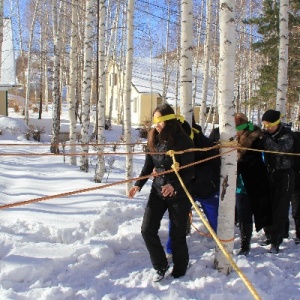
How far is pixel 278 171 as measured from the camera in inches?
179

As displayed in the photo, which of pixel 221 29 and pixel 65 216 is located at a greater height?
pixel 221 29

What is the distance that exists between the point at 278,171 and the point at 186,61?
197cm

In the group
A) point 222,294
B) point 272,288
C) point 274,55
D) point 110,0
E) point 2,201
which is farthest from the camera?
point 110,0

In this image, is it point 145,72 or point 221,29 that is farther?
point 145,72

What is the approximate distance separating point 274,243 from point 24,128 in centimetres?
1801

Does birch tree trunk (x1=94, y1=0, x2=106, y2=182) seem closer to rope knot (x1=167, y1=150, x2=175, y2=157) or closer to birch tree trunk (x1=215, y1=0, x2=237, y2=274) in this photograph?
birch tree trunk (x1=215, y1=0, x2=237, y2=274)

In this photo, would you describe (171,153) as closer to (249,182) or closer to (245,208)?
(249,182)

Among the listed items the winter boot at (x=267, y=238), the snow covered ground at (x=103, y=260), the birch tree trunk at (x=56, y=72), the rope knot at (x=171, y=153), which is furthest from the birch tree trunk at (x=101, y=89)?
the rope knot at (x=171, y=153)

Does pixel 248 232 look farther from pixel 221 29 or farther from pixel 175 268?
pixel 221 29

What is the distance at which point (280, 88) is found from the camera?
841 centimetres

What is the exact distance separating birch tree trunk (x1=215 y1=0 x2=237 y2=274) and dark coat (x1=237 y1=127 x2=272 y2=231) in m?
0.67

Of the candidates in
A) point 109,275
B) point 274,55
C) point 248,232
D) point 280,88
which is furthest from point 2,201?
point 274,55

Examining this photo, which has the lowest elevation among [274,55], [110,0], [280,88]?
[280,88]

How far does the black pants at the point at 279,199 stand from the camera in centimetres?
450
